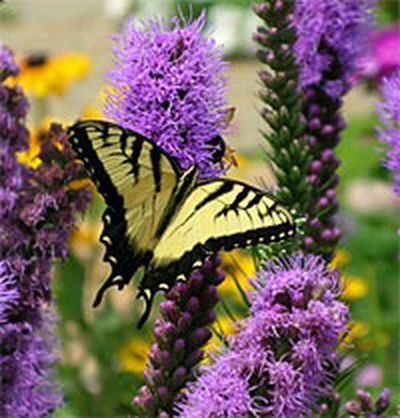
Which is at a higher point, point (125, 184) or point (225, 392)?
point (125, 184)

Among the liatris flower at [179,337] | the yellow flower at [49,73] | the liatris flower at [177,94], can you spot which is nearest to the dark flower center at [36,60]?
the yellow flower at [49,73]

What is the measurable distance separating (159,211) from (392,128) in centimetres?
40

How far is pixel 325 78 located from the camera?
220 cm

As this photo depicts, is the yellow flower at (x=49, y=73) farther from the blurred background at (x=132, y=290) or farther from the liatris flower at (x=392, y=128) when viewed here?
the liatris flower at (x=392, y=128)

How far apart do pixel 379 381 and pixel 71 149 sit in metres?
2.34

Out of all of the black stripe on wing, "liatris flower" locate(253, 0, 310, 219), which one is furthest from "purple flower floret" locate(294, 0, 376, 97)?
the black stripe on wing

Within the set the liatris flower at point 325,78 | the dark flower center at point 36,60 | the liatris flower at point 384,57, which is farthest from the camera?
the dark flower center at point 36,60

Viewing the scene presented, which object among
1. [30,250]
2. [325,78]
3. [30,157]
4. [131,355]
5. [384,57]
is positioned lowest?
[30,250]

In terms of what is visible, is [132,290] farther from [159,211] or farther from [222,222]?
[222,222]

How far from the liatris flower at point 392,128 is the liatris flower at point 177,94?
27 centimetres

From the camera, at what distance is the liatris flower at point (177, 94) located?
68.6 inches

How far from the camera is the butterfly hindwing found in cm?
172

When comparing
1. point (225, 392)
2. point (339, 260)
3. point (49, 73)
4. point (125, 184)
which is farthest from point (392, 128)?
point (49, 73)

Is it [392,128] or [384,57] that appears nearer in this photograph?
[392,128]
